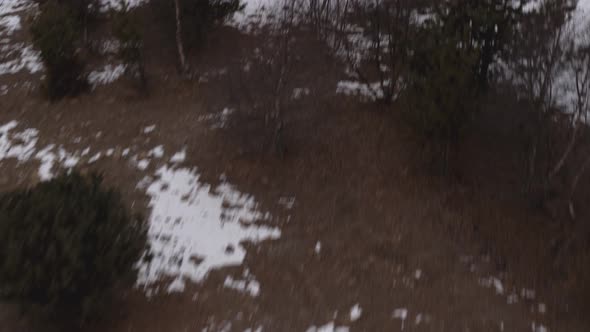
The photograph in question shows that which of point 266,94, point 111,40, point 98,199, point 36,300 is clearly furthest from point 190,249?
point 111,40

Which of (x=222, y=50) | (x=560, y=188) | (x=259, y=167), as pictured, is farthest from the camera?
(x=222, y=50)

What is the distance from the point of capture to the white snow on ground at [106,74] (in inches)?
465

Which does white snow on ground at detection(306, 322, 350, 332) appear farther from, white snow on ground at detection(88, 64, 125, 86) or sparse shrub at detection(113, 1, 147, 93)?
white snow on ground at detection(88, 64, 125, 86)

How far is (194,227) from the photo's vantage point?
778 cm

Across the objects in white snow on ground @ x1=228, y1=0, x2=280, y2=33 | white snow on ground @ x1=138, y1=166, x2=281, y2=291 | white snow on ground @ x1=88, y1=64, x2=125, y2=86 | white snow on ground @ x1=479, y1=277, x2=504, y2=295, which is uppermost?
white snow on ground @ x1=228, y1=0, x2=280, y2=33

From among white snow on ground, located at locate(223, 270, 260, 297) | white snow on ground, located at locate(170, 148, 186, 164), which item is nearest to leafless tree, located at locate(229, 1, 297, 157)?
white snow on ground, located at locate(170, 148, 186, 164)

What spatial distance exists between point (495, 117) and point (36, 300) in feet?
24.7

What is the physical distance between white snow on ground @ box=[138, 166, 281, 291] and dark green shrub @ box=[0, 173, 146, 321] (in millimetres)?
1185

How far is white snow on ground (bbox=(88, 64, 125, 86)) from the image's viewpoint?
11805mm

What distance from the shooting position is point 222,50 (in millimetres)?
12602

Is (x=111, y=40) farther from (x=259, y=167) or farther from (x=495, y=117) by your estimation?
(x=495, y=117)

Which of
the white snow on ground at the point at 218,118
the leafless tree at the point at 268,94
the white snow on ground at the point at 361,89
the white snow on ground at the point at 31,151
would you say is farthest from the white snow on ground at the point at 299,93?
the white snow on ground at the point at 31,151

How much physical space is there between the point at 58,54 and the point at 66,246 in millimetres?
7280

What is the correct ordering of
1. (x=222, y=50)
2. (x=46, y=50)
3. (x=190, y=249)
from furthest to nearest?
1. (x=222, y=50)
2. (x=46, y=50)
3. (x=190, y=249)
